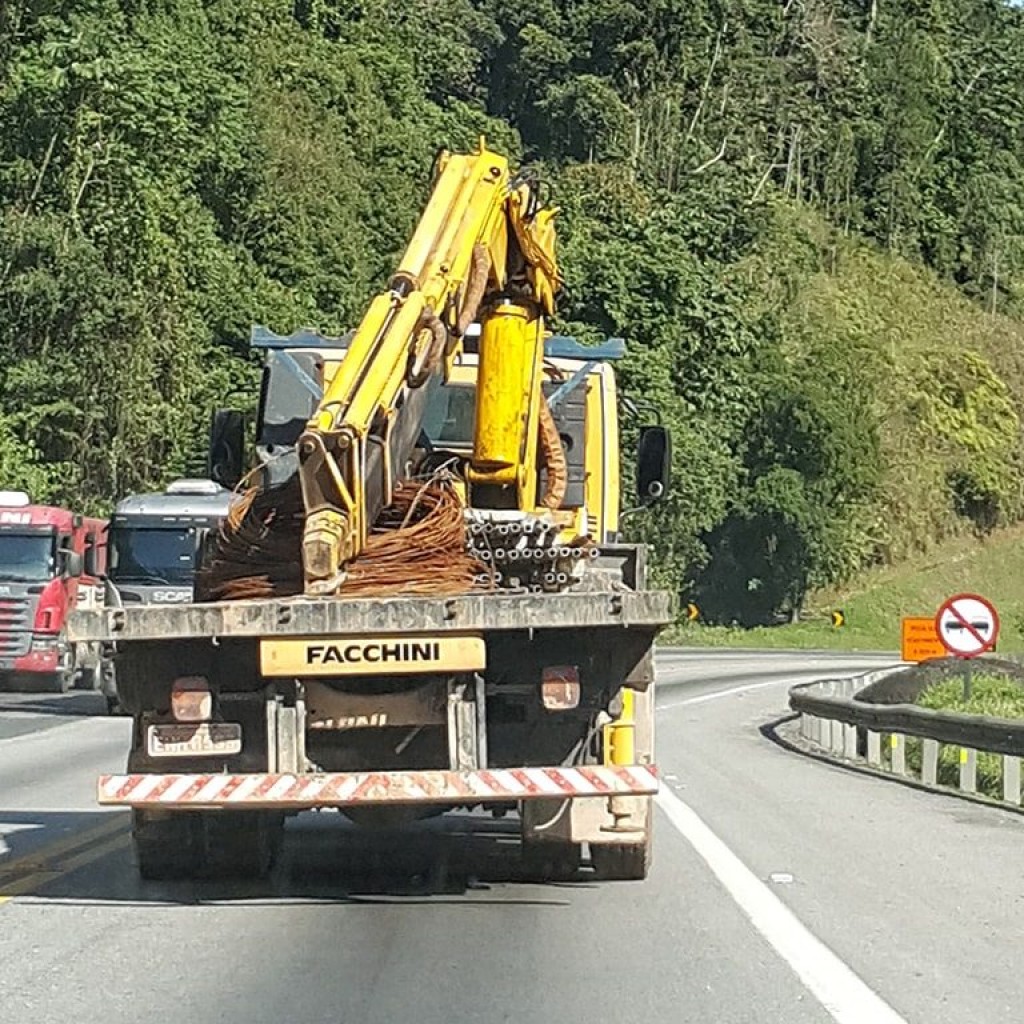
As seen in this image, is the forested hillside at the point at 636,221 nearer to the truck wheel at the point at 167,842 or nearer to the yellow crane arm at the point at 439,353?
the yellow crane arm at the point at 439,353

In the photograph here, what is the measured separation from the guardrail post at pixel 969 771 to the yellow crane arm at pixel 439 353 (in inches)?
280

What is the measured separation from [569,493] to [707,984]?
19.0ft

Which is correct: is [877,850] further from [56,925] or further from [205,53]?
[205,53]

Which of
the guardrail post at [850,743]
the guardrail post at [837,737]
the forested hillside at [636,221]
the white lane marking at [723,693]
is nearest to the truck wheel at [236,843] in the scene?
the forested hillside at [636,221]

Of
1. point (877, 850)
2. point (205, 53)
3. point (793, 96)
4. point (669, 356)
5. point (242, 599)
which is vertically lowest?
point (877, 850)

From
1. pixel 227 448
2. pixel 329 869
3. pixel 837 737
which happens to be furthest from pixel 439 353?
pixel 837 737

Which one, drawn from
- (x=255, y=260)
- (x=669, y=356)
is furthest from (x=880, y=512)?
(x=255, y=260)

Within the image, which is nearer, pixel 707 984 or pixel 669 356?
pixel 707 984

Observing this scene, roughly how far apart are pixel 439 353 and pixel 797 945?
385 cm

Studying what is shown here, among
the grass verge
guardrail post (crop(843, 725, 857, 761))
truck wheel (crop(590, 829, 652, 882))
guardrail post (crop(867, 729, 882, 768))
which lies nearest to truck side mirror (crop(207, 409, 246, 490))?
truck wheel (crop(590, 829, 652, 882))

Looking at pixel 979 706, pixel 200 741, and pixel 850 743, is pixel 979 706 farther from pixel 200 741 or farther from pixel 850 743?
pixel 200 741

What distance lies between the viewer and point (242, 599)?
1141cm

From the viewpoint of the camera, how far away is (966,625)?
72.8ft

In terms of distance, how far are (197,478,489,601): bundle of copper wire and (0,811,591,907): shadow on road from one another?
168cm
